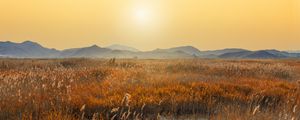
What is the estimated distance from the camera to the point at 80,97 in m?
8.91

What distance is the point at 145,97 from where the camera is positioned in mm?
9398

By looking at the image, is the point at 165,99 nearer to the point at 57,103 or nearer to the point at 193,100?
the point at 193,100

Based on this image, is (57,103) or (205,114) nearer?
(57,103)

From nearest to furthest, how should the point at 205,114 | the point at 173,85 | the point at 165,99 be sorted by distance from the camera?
the point at 205,114, the point at 165,99, the point at 173,85

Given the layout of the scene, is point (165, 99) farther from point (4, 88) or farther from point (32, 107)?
point (4, 88)

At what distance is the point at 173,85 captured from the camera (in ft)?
37.9

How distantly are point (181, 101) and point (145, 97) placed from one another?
2.81 ft

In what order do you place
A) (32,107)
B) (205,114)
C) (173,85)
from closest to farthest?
(32,107), (205,114), (173,85)

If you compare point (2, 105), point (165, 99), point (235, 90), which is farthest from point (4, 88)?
point (235, 90)

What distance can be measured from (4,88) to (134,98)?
3.09m

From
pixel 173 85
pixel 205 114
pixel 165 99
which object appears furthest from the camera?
pixel 173 85

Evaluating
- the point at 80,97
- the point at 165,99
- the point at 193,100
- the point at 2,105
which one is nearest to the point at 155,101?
the point at 165,99

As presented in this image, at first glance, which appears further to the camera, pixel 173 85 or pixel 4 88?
pixel 173 85

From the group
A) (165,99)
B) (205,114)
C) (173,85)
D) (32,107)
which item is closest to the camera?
(32,107)
